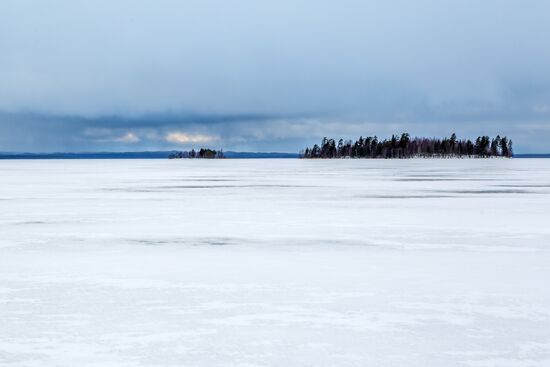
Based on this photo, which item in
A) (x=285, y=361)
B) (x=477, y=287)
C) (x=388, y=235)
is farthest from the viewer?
(x=388, y=235)

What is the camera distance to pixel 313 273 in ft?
30.7

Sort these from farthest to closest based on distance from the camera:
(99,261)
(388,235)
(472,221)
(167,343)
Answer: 1. (472,221)
2. (388,235)
3. (99,261)
4. (167,343)

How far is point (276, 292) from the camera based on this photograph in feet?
26.7

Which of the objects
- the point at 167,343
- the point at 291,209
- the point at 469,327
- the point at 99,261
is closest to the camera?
the point at 167,343

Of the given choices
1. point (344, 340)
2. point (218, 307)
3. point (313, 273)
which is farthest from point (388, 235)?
point (344, 340)

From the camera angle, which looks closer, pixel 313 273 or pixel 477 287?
pixel 477 287

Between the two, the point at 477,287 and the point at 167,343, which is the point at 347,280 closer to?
the point at 477,287

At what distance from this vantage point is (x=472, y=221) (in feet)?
52.6

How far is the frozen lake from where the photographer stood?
228 inches

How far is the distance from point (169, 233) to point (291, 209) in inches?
235

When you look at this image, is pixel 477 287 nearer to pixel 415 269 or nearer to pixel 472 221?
pixel 415 269

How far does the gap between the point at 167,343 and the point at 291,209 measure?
13525 mm

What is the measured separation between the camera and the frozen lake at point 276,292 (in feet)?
19.0

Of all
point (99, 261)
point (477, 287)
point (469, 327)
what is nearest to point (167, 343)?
point (469, 327)
